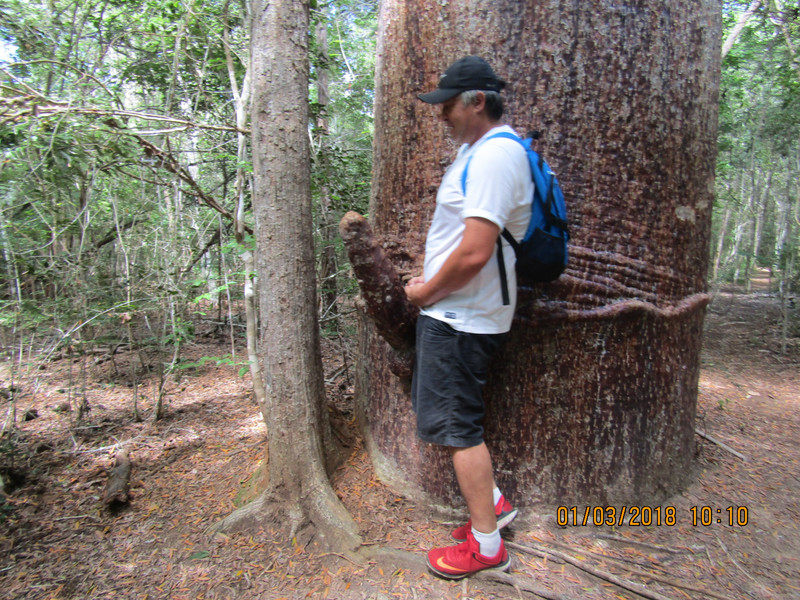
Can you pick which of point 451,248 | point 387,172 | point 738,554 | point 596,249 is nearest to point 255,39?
point 387,172

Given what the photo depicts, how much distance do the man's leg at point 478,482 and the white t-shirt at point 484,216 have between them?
1.99 ft

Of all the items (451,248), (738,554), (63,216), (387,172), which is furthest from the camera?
(63,216)

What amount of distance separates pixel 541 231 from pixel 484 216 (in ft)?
1.19

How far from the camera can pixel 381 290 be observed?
2.33 meters

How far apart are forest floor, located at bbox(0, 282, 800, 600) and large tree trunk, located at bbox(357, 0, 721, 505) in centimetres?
25

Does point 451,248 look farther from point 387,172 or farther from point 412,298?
point 387,172

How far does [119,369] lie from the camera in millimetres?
5918

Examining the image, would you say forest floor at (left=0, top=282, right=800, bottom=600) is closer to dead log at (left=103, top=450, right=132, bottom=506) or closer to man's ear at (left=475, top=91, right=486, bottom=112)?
dead log at (left=103, top=450, right=132, bottom=506)

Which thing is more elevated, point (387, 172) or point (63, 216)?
point (387, 172)

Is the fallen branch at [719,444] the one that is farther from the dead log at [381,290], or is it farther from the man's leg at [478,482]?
the dead log at [381,290]

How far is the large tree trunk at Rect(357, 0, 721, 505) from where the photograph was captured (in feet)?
7.92

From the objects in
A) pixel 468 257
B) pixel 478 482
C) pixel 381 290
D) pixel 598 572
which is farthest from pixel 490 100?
pixel 598 572

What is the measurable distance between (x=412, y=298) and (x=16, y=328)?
318 cm
